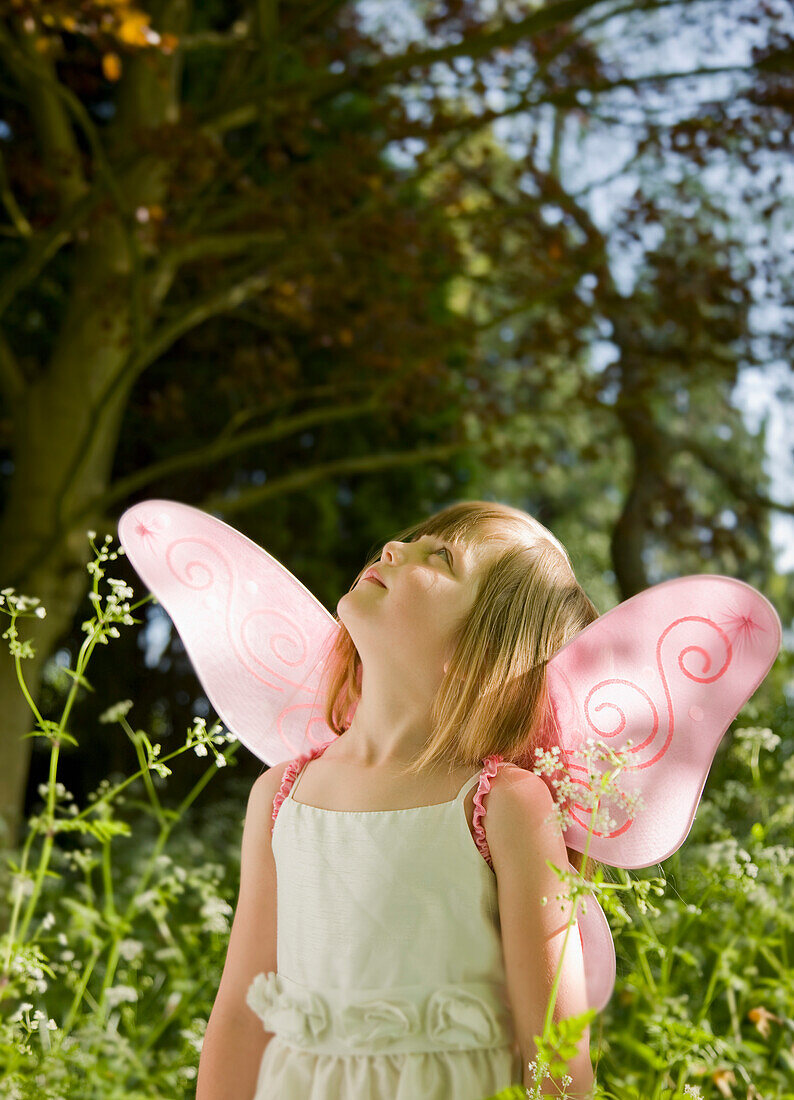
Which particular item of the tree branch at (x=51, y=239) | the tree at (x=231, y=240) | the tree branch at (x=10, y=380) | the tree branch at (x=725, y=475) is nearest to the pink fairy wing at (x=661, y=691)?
the tree at (x=231, y=240)

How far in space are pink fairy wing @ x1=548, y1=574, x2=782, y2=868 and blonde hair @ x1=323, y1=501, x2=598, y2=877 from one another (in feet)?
0.16

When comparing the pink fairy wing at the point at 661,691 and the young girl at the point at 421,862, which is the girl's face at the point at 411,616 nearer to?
the young girl at the point at 421,862

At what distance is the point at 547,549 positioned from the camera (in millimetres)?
1480

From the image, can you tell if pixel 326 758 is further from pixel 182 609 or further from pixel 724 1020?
pixel 724 1020

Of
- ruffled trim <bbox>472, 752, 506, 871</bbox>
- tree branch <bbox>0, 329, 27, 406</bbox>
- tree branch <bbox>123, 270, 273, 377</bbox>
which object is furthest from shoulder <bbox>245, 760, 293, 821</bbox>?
tree branch <bbox>0, 329, 27, 406</bbox>

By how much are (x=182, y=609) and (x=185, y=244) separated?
2477 millimetres

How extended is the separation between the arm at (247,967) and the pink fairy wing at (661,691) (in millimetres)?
442

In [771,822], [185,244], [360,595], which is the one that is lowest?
[771,822]

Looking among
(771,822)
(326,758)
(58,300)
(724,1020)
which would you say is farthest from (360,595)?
(58,300)

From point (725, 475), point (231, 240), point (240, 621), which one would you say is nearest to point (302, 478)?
point (231, 240)

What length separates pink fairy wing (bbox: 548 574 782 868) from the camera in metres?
1.25

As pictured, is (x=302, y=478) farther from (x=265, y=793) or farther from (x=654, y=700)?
(x=654, y=700)

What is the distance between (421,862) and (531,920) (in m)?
0.16

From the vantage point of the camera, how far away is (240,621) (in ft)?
5.29
